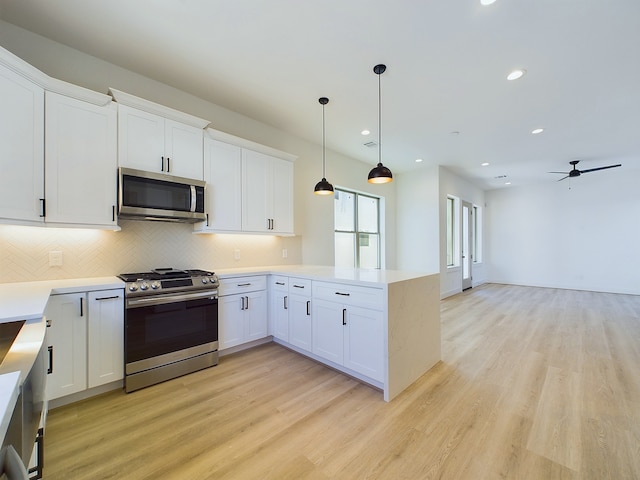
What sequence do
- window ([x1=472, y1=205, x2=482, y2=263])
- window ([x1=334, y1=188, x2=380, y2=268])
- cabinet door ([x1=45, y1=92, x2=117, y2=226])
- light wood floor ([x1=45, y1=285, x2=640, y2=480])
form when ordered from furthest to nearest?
window ([x1=472, y1=205, x2=482, y2=263]) → window ([x1=334, y1=188, x2=380, y2=268]) → cabinet door ([x1=45, y1=92, x2=117, y2=226]) → light wood floor ([x1=45, y1=285, x2=640, y2=480])

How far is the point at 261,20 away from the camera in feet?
6.96

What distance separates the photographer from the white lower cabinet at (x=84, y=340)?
2.02m

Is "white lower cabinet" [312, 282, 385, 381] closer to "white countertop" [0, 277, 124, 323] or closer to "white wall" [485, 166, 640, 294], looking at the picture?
"white countertop" [0, 277, 124, 323]

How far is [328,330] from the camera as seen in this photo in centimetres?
273

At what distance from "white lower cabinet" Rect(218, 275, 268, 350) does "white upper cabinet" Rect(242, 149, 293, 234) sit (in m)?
0.72

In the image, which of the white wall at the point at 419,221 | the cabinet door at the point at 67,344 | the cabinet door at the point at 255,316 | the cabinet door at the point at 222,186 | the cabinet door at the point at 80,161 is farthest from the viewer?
the white wall at the point at 419,221

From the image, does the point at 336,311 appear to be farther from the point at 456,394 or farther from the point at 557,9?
the point at 557,9

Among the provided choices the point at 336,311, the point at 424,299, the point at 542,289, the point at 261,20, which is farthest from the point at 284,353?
the point at 542,289

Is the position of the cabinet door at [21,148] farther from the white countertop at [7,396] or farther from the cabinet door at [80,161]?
the white countertop at [7,396]

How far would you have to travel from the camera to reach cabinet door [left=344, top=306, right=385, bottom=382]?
2.31m

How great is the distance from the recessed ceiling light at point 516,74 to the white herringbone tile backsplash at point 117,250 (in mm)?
3424

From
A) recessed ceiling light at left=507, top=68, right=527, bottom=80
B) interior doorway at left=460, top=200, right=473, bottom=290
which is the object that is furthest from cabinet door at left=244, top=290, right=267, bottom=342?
interior doorway at left=460, top=200, right=473, bottom=290

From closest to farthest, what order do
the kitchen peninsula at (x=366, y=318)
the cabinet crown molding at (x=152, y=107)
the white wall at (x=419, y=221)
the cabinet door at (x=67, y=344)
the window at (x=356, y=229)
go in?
1. the cabinet door at (x=67, y=344)
2. the kitchen peninsula at (x=366, y=318)
3. the cabinet crown molding at (x=152, y=107)
4. the window at (x=356, y=229)
5. the white wall at (x=419, y=221)

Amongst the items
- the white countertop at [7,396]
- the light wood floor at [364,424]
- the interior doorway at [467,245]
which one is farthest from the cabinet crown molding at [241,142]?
the interior doorway at [467,245]
